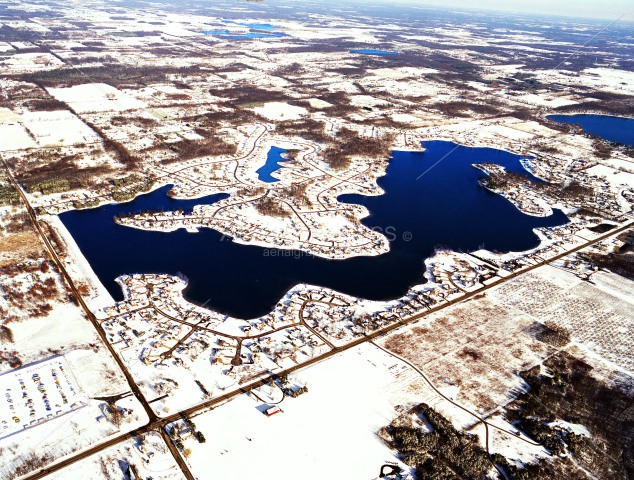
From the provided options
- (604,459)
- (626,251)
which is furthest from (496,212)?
(604,459)

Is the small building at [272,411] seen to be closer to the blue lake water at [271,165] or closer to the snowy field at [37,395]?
the snowy field at [37,395]

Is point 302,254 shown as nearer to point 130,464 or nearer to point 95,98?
point 130,464

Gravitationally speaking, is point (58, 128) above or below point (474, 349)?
above

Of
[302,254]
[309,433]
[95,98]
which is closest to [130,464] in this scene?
[309,433]

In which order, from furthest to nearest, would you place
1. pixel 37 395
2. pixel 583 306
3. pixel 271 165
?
pixel 271 165 < pixel 583 306 < pixel 37 395

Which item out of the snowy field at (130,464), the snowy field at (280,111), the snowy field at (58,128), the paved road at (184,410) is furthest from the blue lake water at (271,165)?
the snowy field at (130,464)

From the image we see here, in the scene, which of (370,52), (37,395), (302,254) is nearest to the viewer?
(37,395)
